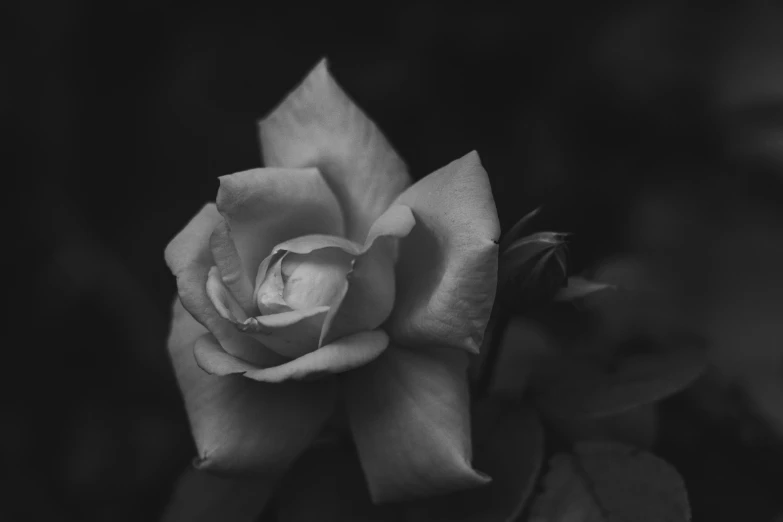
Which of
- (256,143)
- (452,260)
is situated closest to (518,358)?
(452,260)

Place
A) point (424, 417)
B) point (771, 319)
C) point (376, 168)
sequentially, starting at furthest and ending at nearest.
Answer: point (771, 319) → point (376, 168) → point (424, 417)

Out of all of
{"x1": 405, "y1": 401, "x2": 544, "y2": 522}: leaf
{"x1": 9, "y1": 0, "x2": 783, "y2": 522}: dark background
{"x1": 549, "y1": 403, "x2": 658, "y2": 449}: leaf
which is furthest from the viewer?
{"x1": 9, "y1": 0, "x2": 783, "y2": 522}: dark background

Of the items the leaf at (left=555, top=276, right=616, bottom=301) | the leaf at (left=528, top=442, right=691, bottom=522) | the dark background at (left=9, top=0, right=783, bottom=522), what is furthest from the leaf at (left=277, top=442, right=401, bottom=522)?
the dark background at (left=9, top=0, right=783, bottom=522)

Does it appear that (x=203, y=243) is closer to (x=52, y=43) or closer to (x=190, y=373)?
(x=190, y=373)

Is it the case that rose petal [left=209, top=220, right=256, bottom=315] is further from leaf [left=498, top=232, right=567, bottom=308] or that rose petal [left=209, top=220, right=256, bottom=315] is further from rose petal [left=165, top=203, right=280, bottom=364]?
leaf [left=498, top=232, right=567, bottom=308]

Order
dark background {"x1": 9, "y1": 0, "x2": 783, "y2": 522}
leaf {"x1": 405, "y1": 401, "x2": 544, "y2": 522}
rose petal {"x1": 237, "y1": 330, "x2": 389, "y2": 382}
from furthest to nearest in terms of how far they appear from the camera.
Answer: dark background {"x1": 9, "y1": 0, "x2": 783, "y2": 522}
leaf {"x1": 405, "y1": 401, "x2": 544, "y2": 522}
rose petal {"x1": 237, "y1": 330, "x2": 389, "y2": 382}

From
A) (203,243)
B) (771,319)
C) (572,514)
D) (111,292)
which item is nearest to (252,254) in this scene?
(203,243)

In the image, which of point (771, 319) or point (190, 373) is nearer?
point (190, 373)
